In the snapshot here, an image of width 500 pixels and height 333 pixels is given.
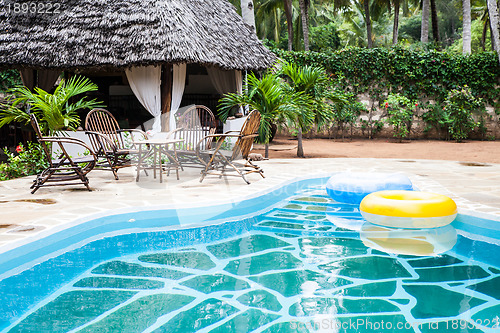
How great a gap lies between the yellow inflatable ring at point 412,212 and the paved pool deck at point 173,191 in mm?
406

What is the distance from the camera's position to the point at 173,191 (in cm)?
524

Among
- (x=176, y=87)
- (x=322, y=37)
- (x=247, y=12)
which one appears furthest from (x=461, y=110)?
(x=322, y=37)

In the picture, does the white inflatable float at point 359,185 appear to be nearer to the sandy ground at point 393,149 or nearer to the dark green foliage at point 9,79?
→ the sandy ground at point 393,149

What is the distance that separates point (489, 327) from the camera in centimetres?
242

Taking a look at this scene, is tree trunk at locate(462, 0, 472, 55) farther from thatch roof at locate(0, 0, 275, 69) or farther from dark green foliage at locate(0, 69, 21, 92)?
dark green foliage at locate(0, 69, 21, 92)

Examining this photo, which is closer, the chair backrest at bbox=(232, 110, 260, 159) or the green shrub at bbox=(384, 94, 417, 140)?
the chair backrest at bbox=(232, 110, 260, 159)

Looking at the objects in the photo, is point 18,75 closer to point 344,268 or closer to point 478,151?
point 344,268

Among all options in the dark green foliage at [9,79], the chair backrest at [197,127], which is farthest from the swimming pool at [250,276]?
the dark green foliage at [9,79]

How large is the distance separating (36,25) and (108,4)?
1615mm

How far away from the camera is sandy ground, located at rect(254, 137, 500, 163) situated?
937 centimetres

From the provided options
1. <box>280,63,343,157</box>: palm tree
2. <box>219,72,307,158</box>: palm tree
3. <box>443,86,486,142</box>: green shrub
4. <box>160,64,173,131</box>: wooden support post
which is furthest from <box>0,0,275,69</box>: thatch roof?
<box>443,86,486,142</box>: green shrub

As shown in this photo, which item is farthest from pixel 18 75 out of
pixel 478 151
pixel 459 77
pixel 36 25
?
pixel 459 77

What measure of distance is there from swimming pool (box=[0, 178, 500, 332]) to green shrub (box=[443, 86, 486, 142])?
9078mm

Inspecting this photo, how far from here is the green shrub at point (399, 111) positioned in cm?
1245
